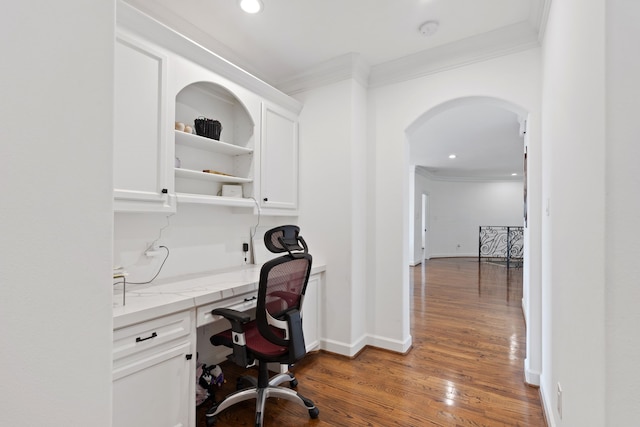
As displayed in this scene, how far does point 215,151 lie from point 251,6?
1.16m

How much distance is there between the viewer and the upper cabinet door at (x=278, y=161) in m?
2.71

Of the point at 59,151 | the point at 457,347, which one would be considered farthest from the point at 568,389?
the point at 59,151

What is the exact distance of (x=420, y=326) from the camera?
359 cm

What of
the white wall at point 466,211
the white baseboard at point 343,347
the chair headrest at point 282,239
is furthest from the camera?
the white wall at point 466,211

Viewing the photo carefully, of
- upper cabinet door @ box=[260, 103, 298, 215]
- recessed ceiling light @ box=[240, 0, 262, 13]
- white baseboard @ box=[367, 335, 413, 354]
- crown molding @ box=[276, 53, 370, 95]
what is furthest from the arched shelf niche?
white baseboard @ box=[367, 335, 413, 354]

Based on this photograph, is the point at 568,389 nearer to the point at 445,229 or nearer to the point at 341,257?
the point at 341,257

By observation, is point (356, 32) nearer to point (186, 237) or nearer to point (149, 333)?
point (186, 237)

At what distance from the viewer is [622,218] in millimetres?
759

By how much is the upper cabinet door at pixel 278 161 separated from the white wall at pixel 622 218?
230 centimetres

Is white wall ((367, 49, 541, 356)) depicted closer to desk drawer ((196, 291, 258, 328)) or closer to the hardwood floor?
the hardwood floor

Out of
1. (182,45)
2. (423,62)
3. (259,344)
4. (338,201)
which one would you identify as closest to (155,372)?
(259,344)

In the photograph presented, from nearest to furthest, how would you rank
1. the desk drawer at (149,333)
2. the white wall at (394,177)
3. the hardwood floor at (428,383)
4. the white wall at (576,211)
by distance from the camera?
1. the white wall at (576,211)
2. the desk drawer at (149,333)
3. the hardwood floor at (428,383)
4. the white wall at (394,177)

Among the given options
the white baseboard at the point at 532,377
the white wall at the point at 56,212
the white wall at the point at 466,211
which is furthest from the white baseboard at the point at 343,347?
the white wall at the point at 466,211

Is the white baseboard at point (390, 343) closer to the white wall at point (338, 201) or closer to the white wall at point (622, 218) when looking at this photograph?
the white wall at point (338, 201)
